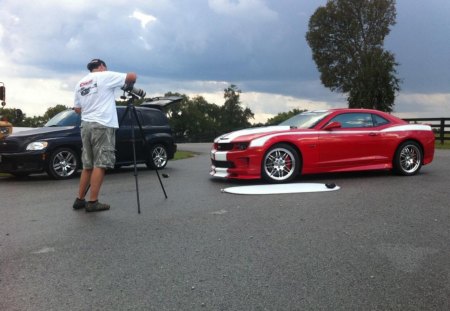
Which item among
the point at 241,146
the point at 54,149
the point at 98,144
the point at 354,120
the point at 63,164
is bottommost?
the point at 63,164

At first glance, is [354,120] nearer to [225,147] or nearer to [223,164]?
[225,147]

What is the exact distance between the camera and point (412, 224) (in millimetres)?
5195

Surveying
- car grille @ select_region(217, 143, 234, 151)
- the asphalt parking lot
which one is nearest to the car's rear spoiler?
car grille @ select_region(217, 143, 234, 151)

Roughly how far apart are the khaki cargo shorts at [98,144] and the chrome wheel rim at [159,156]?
6.31 meters

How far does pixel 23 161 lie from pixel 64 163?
33.4 inches

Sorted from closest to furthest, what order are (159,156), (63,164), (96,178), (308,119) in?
(96,178)
(308,119)
(63,164)
(159,156)

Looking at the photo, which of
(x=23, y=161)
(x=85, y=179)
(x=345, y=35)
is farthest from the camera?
(x=345, y=35)

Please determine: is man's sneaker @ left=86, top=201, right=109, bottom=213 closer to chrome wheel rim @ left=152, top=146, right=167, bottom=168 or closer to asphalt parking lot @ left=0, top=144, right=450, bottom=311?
asphalt parking lot @ left=0, top=144, right=450, bottom=311

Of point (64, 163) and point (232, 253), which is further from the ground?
point (64, 163)

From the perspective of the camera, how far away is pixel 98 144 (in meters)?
6.21

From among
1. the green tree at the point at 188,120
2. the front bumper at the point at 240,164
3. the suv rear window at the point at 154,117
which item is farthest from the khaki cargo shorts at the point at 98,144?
the green tree at the point at 188,120

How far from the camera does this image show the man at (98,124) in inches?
245

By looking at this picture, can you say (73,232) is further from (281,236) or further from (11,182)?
(11,182)

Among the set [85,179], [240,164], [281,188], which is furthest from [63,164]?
[281,188]
